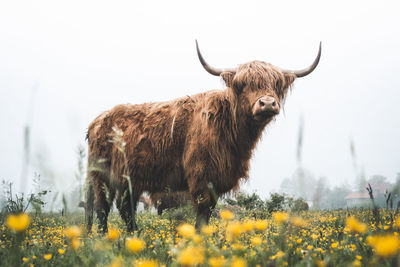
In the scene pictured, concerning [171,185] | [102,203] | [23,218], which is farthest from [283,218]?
[102,203]

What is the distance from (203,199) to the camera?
3.76 m

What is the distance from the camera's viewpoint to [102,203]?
5.02 metres

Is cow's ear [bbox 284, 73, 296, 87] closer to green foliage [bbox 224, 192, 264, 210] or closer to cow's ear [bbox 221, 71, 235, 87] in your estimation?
cow's ear [bbox 221, 71, 235, 87]

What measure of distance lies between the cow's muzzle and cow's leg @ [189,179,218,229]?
1.15 m

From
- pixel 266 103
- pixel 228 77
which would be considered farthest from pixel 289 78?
pixel 266 103

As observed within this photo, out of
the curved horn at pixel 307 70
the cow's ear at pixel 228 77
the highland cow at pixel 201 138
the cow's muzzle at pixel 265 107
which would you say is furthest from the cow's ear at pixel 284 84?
the cow's muzzle at pixel 265 107

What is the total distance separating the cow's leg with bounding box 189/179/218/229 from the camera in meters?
3.77

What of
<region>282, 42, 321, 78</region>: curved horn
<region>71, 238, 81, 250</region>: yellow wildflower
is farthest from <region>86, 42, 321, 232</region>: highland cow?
<region>71, 238, 81, 250</region>: yellow wildflower

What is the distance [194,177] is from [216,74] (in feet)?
5.72

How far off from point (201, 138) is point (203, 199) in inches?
33.6

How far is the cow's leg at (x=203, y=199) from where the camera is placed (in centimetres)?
377

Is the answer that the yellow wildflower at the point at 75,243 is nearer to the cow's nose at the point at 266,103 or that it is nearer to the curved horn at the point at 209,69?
the cow's nose at the point at 266,103

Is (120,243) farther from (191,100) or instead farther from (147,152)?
(191,100)

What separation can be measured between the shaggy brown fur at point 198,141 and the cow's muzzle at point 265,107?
4.7 inches
